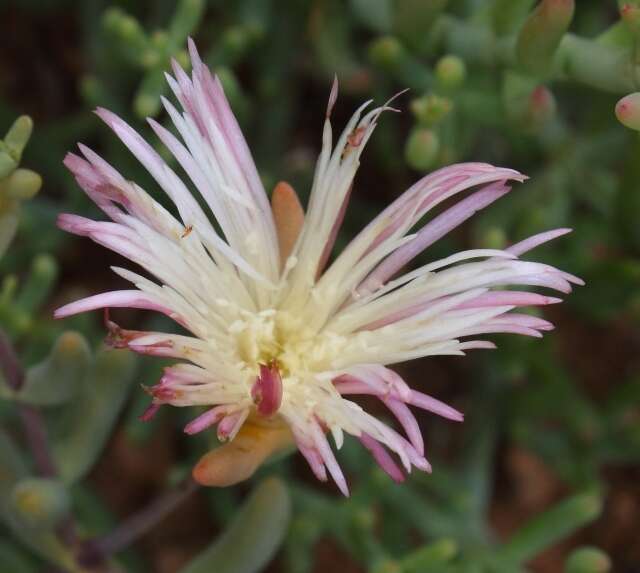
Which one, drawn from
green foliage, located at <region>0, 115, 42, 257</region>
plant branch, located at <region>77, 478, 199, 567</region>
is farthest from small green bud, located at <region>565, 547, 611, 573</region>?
green foliage, located at <region>0, 115, 42, 257</region>

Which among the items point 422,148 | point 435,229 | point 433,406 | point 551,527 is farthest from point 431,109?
point 551,527

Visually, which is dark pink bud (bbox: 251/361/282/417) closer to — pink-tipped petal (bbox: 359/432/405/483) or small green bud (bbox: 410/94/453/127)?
pink-tipped petal (bbox: 359/432/405/483)

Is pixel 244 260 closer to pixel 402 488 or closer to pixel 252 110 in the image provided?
pixel 402 488

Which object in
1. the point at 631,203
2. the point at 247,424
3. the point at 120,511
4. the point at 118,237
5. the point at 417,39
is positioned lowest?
the point at 120,511

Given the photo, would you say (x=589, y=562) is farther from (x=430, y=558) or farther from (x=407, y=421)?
(x=407, y=421)

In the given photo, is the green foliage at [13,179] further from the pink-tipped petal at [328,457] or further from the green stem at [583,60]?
the green stem at [583,60]

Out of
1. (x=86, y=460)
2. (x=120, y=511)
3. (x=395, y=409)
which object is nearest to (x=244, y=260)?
(x=395, y=409)
